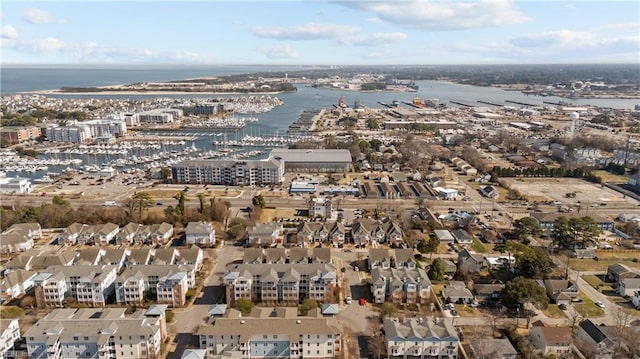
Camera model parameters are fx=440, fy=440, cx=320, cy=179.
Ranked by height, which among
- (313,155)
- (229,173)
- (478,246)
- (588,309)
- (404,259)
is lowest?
(588,309)

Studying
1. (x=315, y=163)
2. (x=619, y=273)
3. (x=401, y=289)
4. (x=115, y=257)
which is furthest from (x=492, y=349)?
(x=315, y=163)

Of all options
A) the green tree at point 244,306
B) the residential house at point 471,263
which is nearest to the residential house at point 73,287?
the green tree at point 244,306

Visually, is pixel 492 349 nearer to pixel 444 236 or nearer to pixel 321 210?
pixel 444 236

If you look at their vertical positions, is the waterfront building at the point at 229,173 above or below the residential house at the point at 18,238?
above

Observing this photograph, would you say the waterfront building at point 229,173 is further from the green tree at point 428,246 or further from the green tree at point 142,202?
the green tree at point 428,246

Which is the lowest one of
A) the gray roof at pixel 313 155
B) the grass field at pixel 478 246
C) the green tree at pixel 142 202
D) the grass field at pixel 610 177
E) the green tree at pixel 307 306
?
the grass field at pixel 478 246
